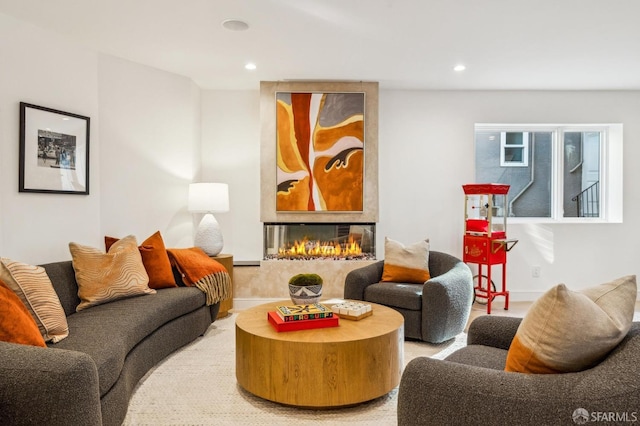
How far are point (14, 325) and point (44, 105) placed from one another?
220 centimetres

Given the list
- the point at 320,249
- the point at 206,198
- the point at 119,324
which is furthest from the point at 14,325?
the point at 320,249

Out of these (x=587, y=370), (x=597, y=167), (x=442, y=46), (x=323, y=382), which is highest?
(x=442, y=46)

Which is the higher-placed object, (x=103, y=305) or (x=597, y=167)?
(x=597, y=167)

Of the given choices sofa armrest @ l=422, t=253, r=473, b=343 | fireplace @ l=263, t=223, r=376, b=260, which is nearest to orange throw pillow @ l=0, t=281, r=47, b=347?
sofa armrest @ l=422, t=253, r=473, b=343

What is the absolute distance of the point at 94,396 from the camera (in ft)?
5.24

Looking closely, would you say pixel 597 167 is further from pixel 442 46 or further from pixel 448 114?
pixel 442 46

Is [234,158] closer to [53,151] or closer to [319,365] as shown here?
[53,151]

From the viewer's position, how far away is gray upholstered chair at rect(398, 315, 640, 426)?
1.23 metres

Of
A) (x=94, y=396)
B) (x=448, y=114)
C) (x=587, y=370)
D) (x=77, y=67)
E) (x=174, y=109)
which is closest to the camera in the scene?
(x=587, y=370)

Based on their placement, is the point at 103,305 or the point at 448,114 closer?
the point at 103,305

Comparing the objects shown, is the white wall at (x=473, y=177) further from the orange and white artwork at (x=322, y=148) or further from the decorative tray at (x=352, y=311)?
the decorative tray at (x=352, y=311)

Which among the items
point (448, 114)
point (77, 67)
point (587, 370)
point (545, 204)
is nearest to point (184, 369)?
point (587, 370)

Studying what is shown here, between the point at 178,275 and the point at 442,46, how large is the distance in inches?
119

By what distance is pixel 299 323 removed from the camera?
2441 millimetres
